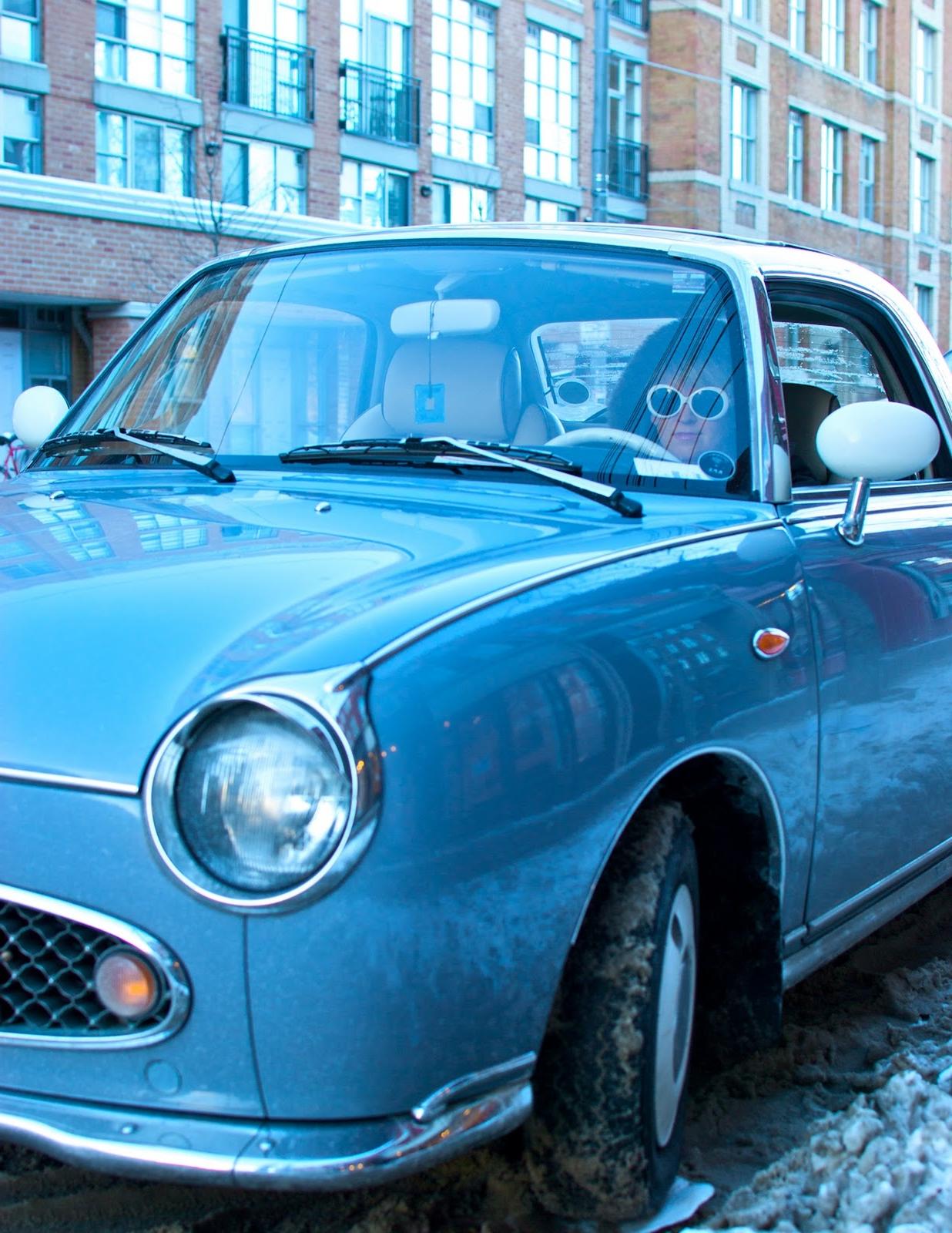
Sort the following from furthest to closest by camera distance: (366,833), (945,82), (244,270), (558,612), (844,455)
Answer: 1. (945,82)
2. (244,270)
3. (844,455)
4. (558,612)
5. (366,833)

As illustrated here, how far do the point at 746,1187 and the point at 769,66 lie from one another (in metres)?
41.1

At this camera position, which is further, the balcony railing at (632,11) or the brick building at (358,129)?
the balcony railing at (632,11)

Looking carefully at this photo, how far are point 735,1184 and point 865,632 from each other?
1.11 m

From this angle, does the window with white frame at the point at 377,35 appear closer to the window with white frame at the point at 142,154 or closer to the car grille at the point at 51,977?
the window with white frame at the point at 142,154

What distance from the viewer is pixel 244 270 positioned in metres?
3.86

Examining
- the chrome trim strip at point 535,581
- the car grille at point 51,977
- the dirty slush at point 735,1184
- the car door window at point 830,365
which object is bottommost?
the dirty slush at point 735,1184

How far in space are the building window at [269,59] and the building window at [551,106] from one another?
6640 millimetres

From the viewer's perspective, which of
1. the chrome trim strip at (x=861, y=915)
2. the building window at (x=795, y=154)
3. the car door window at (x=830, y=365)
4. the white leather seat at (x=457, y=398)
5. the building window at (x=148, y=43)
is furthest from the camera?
the building window at (x=795, y=154)

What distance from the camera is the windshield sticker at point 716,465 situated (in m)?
3.08

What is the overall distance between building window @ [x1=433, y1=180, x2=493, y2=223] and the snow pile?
91.0 feet

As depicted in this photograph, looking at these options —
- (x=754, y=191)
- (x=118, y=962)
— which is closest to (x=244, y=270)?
(x=118, y=962)

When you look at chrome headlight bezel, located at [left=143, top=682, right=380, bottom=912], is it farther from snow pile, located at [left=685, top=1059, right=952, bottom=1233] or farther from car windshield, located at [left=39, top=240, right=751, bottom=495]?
car windshield, located at [left=39, top=240, right=751, bottom=495]

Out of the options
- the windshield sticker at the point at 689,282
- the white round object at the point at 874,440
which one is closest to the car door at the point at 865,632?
the white round object at the point at 874,440

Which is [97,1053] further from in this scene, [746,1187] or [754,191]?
[754,191]
